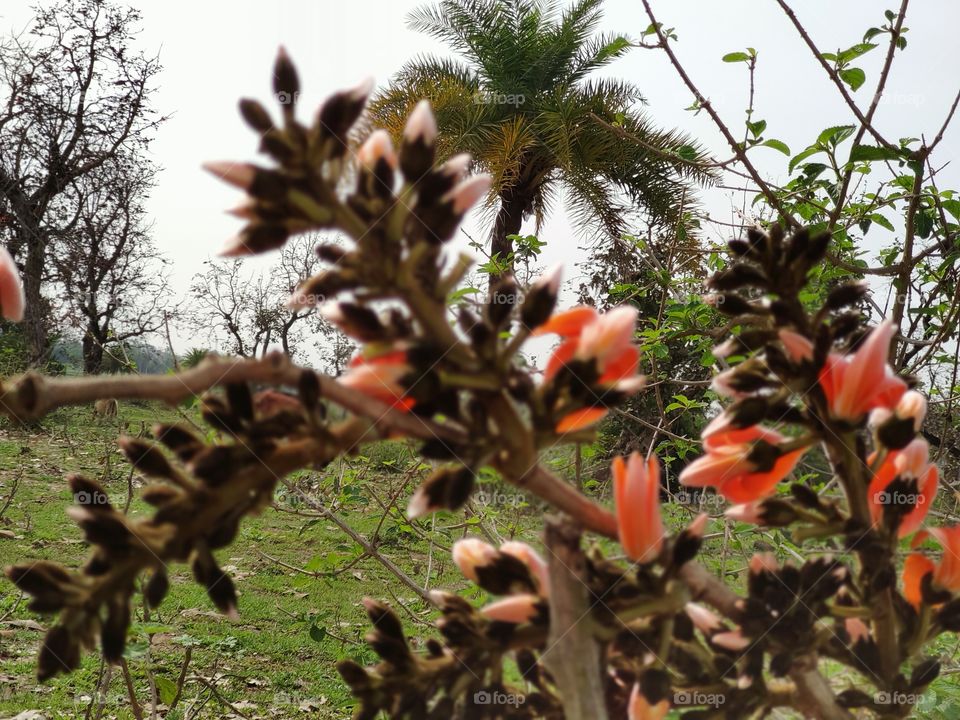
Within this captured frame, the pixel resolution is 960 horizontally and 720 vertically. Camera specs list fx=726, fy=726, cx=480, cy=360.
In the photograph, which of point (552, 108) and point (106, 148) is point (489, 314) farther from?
point (106, 148)

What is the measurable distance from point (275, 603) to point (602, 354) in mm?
6966

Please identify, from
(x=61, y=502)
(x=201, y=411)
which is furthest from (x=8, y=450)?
(x=201, y=411)

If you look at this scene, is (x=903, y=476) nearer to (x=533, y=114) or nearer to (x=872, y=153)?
(x=872, y=153)

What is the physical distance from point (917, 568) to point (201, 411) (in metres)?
0.54

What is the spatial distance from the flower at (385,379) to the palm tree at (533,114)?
11670 millimetres

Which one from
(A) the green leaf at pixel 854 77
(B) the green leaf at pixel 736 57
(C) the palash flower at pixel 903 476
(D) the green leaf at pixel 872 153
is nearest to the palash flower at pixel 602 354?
(C) the palash flower at pixel 903 476

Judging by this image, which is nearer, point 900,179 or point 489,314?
point 489,314

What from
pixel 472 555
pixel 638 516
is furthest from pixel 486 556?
pixel 638 516

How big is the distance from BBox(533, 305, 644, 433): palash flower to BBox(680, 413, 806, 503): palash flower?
14 cm

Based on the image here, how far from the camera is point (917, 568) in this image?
1.88ft

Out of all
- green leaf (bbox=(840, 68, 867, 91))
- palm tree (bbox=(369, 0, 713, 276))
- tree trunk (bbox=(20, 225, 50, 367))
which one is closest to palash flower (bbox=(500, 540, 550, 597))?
green leaf (bbox=(840, 68, 867, 91))

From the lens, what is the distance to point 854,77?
2.31 metres

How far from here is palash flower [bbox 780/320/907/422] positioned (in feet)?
1.67

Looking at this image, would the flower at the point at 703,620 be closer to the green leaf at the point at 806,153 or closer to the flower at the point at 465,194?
the flower at the point at 465,194
